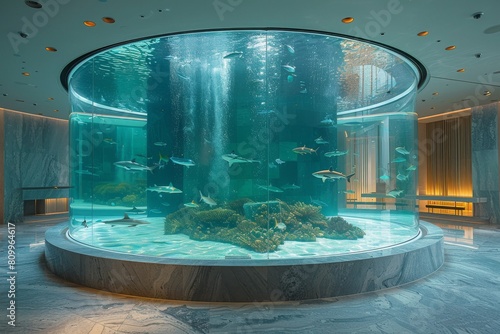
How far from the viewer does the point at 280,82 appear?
6453 mm

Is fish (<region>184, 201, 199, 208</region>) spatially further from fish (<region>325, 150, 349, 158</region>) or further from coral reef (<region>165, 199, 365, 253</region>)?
fish (<region>325, 150, 349, 158</region>)

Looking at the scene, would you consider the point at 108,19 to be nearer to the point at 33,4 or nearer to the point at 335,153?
the point at 33,4

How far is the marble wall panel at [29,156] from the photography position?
485 inches

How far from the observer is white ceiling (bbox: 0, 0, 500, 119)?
4508 millimetres

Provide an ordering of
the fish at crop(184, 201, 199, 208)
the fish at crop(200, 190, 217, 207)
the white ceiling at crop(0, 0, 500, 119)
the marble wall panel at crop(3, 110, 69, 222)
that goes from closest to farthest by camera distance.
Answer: the white ceiling at crop(0, 0, 500, 119) < the fish at crop(200, 190, 217, 207) < the fish at crop(184, 201, 199, 208) < the marble wall panel at crop(3, 110, 69, 222)

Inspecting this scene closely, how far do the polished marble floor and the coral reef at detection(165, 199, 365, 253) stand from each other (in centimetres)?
248

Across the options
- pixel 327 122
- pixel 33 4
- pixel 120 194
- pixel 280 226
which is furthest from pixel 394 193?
pixel 33 4

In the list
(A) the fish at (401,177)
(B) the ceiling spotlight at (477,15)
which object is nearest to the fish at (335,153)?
(A) the fish at (401,177)

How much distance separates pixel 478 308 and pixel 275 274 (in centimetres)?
259

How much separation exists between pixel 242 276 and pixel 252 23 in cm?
377

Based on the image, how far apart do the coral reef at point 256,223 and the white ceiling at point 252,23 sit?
12.4ft

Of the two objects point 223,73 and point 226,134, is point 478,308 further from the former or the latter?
point 223,73

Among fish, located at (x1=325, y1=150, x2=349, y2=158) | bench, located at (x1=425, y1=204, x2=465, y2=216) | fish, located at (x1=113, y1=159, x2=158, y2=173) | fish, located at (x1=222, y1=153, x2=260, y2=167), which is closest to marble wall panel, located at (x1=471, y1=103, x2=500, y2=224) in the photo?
bench, located at (x1=425, y1=204, x2=465, y2=216)

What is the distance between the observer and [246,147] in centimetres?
732
